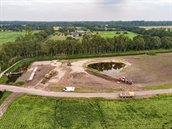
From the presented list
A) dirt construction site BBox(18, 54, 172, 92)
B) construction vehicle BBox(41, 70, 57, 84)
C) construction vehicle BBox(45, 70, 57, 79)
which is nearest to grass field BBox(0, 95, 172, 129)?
dirt construction site BBox(18, 54, 172, 92)

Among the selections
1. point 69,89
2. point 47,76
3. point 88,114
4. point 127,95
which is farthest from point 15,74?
point 127,95

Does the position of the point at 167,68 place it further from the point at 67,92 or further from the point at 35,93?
the point at 35,93

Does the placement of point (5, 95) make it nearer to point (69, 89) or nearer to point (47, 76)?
point (47, 76)

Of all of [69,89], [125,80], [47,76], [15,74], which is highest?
[125,80]

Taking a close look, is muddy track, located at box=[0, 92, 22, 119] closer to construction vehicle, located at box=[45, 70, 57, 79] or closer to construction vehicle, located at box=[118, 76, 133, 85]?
construction vehicle, located at box=[45, 70, 57, 79]

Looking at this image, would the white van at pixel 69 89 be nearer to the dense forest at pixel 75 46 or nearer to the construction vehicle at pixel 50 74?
the construction vehicle at pixel 50 74

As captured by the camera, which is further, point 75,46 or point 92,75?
point 75,46

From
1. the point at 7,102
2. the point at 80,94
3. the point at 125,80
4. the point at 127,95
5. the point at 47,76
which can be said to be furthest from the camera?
the point at 47,76
